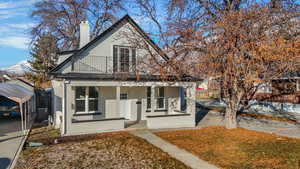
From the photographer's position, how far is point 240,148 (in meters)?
9.00

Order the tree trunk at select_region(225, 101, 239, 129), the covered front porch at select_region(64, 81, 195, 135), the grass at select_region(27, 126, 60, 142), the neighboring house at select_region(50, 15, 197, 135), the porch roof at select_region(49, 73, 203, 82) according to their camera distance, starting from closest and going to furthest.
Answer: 1. the grass at select_region(27, 126, 60, 142)
2. the porch roof at select_region(49, 73, 203, 82)
3. the covered front porch at select_region(64, 81, 195, 135)
4. the tree trunk at select_region(225, 101, 239, 129)
5. the neighboring house at select_region(50, 15, 197, 135)

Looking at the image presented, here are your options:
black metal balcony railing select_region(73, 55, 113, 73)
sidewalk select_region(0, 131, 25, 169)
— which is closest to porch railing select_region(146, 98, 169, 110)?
black metal balcony railing select_region(73, 55, 113, 73)

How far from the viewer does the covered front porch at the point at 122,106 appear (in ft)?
38.6

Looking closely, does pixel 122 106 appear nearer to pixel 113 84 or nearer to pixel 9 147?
pixel 113 84

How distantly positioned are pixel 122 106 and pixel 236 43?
8.21 metres

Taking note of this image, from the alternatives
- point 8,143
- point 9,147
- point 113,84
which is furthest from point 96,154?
point 113,84

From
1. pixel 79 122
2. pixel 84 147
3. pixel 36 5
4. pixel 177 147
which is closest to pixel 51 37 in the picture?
pixel 36 5

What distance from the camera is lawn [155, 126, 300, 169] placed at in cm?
727

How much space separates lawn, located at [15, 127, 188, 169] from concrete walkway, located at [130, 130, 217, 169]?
32 cm

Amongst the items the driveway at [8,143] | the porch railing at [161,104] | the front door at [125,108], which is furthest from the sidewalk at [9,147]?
the porch railing at [161,104]

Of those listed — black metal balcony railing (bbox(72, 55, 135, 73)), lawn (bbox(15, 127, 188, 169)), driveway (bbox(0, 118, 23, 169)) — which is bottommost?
driveway (bbox(0, 118, 23, 169))

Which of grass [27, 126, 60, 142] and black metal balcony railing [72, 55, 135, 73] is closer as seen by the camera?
grass [27, 126, 60, 142]

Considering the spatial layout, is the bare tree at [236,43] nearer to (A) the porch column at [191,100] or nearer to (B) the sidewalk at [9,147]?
(A) the porch column at [191,100]

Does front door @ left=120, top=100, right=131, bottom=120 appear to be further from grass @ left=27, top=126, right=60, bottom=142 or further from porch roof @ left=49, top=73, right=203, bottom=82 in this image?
grass @ left=27, top=126, right=60, bottom=142
